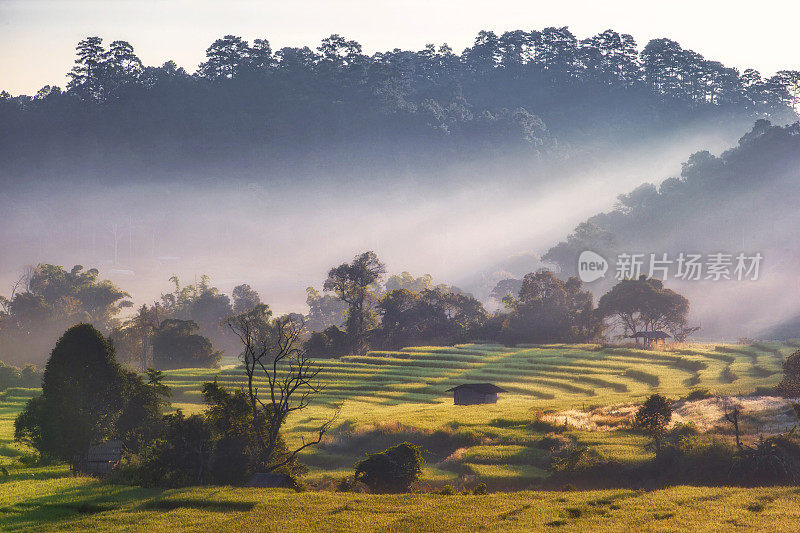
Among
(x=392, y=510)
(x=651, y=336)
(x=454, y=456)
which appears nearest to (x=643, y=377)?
(x=651, y=336)

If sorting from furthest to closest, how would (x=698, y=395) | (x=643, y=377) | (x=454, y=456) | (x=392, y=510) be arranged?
(x=643, y=377) → (x=698, y=395) → (x=454, y=456) → (x=392, y=510)

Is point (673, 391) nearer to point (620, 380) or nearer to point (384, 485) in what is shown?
point (620, 380)

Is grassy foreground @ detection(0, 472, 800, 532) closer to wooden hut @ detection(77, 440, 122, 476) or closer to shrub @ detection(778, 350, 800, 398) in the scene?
wooden hut @ detection(77, 440, 122, 476)

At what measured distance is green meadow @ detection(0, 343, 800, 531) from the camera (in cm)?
2862

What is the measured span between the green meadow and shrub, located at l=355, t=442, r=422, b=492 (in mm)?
1946

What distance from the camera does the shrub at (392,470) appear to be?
128 feet

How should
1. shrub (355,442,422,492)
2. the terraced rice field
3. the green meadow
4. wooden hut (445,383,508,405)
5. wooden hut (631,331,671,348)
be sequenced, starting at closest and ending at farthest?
the green meadow, shrub (355,442,422,492), the terraced rice field, wooden hut (445,383,508,405), wooden hut (631,331,671,348)

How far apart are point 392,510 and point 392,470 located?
31.1ft

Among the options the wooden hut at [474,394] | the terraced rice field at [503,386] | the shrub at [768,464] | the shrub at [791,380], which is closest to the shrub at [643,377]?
the terraced rice field at [503,386]

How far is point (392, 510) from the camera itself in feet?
98.4

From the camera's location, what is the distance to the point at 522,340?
117 m

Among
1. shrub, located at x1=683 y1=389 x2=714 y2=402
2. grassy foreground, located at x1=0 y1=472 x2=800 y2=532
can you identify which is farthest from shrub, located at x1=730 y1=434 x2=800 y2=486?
shrub, located at x1=683 y1=389 x2=714 y2=402

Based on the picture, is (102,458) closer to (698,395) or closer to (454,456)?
(454,456)

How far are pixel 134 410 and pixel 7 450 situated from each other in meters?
15.5
